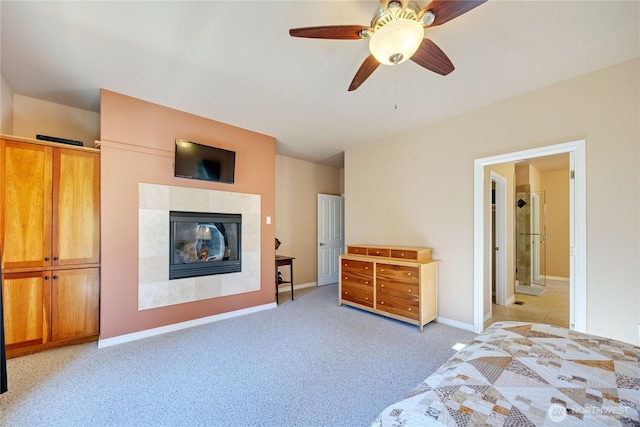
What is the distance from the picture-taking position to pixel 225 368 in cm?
235

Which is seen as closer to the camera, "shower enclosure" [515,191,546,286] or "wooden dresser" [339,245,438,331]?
"wooden dresser" [339,245,438,331]

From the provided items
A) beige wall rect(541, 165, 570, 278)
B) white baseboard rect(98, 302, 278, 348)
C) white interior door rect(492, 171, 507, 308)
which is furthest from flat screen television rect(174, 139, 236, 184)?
beige wall rect(541, 165, 570, 278)

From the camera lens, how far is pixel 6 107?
2760 millimetres

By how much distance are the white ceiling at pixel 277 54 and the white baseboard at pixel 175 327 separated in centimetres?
267

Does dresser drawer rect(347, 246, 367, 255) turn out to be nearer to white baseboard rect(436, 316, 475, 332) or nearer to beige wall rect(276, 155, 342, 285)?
white baseboard rect(436, 316, 475, 332)

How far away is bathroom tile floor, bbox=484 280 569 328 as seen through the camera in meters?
3.56

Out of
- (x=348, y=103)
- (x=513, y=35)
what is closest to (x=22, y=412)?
(x=348, y=103)

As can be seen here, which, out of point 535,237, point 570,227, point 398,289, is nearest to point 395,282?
point 398,289

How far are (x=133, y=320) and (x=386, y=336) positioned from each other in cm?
287

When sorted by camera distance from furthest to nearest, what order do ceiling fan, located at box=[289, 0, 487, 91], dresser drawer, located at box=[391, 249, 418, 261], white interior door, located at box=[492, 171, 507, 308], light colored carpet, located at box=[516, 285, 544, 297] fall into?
light colored carpet, located at box=[516, 285, 544, 297], white interior door, located at box=[492, 171, 507, 308], dresser drawer, located at box=[391, 249, 418, 261], ceiling fan, located at box=[289, 0, 487, 91]

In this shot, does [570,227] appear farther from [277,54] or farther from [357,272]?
[277,54]

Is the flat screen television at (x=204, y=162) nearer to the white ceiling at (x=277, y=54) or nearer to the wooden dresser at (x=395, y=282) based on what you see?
the white ceiling at (x=277, y=54)

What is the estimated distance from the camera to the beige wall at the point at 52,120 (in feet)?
9.87

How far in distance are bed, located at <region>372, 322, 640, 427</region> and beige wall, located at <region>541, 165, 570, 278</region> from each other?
21.1ft
